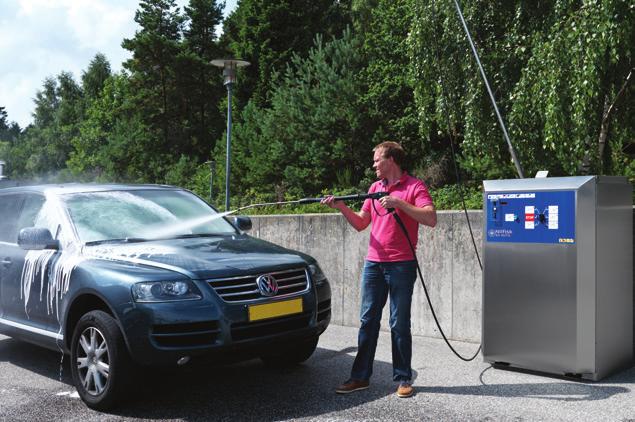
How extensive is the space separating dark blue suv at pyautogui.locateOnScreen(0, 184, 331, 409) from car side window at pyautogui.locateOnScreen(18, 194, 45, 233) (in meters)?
0.01

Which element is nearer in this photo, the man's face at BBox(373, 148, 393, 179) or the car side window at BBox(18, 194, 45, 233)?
the man's face at BBox(373, 148, 393, 179)

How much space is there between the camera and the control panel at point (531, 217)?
5324 mm

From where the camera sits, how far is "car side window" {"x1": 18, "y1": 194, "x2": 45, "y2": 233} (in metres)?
5.83

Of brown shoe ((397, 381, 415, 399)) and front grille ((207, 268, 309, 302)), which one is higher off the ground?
front grille ((207, 268, 309, 302))

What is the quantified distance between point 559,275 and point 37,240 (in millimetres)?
4196

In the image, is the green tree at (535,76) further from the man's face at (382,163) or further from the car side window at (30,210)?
the car side window at (30,210)

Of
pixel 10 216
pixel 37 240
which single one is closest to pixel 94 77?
pixel 10 216

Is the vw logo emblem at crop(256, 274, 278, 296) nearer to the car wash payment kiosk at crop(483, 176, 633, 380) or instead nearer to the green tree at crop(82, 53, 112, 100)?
the car wash payment kiosk at crop(483, 176, 633, 380)

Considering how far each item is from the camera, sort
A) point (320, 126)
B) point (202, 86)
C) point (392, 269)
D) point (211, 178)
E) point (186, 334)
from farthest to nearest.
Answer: point (202, 86), point (211, 178), point (320, 126), point (392, 269), point (186, 334)

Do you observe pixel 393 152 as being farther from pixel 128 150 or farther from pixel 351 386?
pixel 128 150

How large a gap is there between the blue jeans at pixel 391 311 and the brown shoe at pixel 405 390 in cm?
4

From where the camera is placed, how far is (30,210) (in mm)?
5934

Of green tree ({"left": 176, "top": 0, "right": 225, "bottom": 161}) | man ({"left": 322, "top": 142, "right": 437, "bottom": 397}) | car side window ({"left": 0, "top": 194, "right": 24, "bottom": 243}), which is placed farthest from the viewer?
green tree ({"left": 176, "top": 0, "right": 225, "bottom": 161})

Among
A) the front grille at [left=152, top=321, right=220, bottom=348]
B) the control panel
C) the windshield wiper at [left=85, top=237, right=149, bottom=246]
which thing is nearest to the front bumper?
the front grille at [left=152, top=321, right=220, bottom=348]
